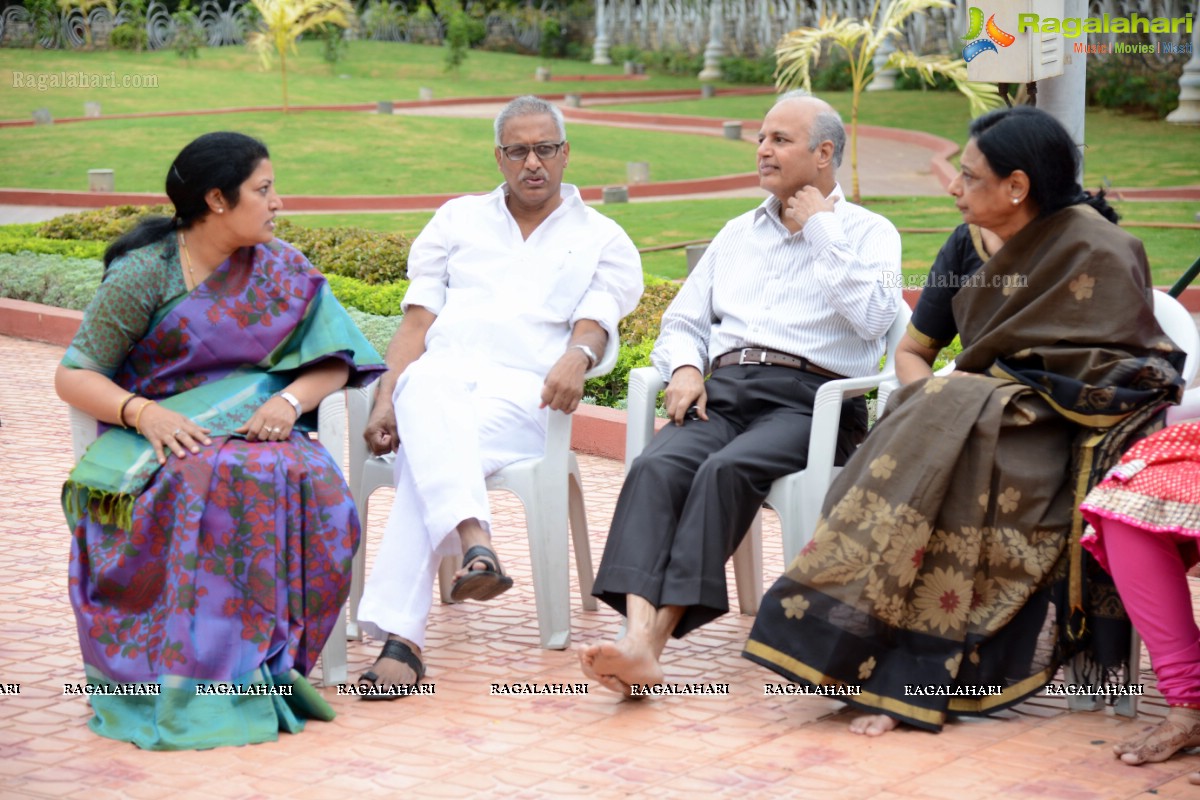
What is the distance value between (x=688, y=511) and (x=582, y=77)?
34.5m

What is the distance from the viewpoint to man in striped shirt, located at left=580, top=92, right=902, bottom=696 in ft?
12.7

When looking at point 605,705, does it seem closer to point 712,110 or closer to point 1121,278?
point 1121,278

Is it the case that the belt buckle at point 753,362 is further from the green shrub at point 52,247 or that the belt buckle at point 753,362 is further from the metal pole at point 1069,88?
the green shrub at point 52,247

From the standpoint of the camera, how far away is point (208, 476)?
3717 mm

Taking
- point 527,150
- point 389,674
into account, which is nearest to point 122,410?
point 389,674

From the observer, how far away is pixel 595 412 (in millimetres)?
7113

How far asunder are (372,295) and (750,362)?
507cm

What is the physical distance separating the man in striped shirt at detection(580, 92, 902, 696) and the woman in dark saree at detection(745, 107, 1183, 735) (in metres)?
0.29

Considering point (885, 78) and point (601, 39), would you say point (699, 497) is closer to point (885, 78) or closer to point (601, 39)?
point (885, 78)

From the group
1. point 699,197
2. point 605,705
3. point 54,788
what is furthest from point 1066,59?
point 699,197

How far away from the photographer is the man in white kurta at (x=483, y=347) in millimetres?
4051

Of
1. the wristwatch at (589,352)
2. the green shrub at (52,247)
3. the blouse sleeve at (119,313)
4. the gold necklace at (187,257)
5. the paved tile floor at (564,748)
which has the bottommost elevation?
the paved tile floor at (564,748)

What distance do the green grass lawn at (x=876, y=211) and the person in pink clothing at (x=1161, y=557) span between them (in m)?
7.00

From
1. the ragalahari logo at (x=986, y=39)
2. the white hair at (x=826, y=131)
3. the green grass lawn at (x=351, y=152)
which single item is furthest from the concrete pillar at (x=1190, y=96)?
the white hair at (x=826, y=131)
